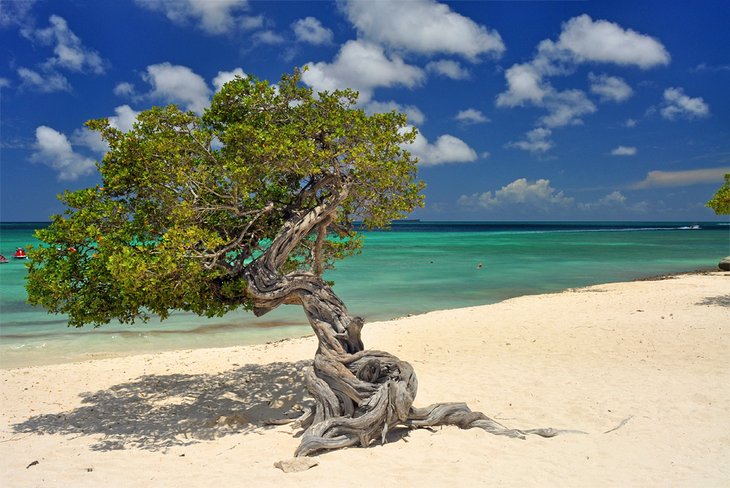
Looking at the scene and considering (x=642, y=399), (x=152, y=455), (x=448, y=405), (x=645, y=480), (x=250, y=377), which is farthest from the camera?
(x=250, y=377)

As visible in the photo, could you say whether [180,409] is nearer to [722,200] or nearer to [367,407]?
[367,407]

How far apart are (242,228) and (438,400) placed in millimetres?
4761

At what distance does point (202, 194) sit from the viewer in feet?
28.7

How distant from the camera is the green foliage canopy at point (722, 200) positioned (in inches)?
760

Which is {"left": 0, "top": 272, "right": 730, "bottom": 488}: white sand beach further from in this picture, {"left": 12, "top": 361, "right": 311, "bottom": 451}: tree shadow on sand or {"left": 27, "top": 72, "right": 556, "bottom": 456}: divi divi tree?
{"left": 27, "top": 72, "right": 556, "bottom": 456}: divi divi tree

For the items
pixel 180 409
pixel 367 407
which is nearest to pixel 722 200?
pixel 367 407

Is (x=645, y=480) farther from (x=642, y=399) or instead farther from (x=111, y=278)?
(x=111, y=278)

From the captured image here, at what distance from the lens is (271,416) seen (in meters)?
9.62

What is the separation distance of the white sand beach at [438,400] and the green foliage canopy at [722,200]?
4740 millimetres

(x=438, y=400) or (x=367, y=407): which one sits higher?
(x=367, y=407)

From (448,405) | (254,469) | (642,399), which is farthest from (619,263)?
(254,469)

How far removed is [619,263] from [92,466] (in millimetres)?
43795

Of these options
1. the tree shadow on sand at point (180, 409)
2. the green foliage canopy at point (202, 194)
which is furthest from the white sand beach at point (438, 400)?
the green foliage canopy at point (202, 194)

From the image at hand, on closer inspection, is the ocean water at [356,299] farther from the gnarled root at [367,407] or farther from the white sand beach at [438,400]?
the gnarled root at [367,407]
